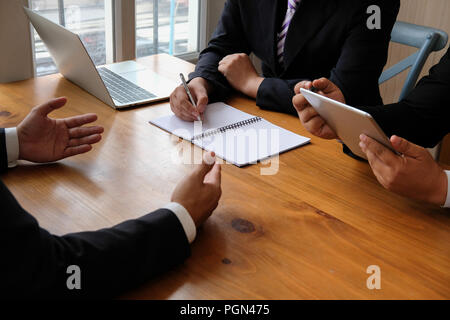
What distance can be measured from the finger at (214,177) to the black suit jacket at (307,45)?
20.1 inches

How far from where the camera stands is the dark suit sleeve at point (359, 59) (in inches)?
56.9

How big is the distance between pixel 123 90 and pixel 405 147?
884 millimetres

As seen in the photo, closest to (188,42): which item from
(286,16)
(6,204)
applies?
(286,16)

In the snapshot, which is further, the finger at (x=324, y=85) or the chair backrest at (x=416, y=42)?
the chair backrest at (x=416, y=42)

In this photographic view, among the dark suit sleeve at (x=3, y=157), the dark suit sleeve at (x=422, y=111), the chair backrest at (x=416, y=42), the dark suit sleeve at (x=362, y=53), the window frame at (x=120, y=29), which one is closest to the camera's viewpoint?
the dark suit sleeve at (x=3, y=157)

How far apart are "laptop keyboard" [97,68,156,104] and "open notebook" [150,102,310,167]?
157 mm

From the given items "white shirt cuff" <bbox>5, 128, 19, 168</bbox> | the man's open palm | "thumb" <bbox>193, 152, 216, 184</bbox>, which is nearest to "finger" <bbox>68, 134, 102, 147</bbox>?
the man's open palm

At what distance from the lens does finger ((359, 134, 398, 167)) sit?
1032 millimetres

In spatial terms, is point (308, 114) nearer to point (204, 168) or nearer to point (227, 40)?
point (204, 168)

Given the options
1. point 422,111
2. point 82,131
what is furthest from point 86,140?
point 422,111

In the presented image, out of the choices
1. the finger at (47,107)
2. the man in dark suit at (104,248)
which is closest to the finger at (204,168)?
the man in dark suit at (104,248)

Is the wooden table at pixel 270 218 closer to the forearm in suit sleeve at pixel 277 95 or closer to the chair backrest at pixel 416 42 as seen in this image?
the forearm in suit sleeve at pixel 277 95

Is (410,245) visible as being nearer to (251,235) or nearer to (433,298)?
(433,298)
